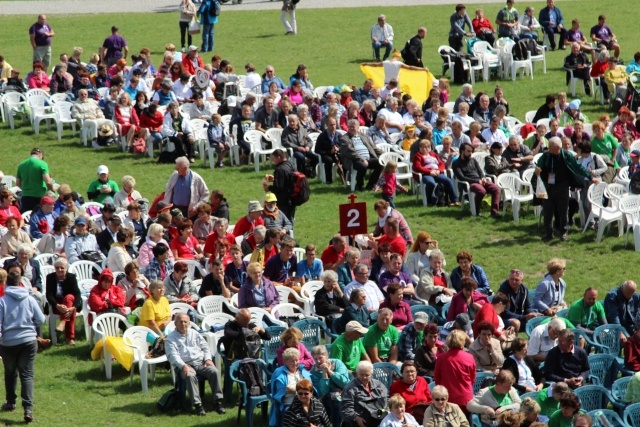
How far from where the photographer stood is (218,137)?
23.1 m

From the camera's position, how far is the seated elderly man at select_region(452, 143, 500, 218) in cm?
2045

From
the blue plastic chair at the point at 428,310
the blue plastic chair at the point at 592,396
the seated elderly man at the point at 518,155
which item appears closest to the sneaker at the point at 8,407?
the blue plastic chair at the point at 428,310

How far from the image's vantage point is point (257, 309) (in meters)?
15.4

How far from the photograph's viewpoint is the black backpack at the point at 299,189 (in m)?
19.3

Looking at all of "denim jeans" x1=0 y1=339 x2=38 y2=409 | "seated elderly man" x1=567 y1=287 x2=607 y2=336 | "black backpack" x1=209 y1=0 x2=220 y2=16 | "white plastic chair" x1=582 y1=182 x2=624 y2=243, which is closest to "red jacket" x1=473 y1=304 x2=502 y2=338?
"seated elderly man" x1=567 y1=287 x2=607 y2=336

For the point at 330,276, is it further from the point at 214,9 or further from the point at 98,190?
the point at 214,9

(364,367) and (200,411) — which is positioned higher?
(364,367)

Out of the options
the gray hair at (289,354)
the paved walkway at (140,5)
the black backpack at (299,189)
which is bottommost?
the gray hair at (289,354)

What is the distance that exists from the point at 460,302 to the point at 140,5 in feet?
89.4

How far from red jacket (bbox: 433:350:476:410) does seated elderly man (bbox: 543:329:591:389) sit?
1.00 metres

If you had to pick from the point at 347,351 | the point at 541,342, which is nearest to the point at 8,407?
the point at 347,351

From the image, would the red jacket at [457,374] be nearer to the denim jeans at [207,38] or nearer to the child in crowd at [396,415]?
the child in crowd at [396,415]

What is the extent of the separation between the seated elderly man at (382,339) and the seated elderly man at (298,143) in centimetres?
804

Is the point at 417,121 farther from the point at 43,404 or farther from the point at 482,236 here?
the point at 43,404
